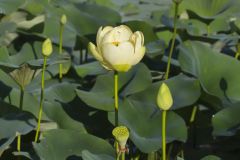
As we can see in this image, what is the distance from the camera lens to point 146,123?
1.20m

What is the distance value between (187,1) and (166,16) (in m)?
0.12

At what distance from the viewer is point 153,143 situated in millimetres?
1128

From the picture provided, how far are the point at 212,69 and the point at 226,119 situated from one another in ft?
0.65

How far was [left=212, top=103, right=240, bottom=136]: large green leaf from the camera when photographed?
3.90ft

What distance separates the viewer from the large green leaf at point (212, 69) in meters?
1.32

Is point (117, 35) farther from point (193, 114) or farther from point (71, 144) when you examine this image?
point (193, 114)

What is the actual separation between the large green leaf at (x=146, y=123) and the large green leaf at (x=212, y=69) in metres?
0.13

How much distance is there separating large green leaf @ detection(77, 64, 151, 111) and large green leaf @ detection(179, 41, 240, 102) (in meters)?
0.12

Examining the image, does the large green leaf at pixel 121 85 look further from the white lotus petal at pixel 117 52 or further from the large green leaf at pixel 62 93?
the white lotus petal at pixel 117 52

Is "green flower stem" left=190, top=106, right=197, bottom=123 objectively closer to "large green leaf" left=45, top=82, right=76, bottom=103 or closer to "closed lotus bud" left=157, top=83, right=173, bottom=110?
"large green leaf" left=45, top=82, right=76, bottom=103

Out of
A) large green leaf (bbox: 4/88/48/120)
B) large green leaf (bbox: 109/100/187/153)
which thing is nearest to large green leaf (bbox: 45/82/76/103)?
large green leaf (bbox: 4/88/48/120)

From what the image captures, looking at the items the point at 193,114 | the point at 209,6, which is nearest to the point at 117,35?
the point at 193,114

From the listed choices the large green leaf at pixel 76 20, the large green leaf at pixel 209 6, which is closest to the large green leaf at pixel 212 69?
the large green leaf at pixel 76 20

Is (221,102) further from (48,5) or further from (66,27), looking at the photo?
(48,5)
